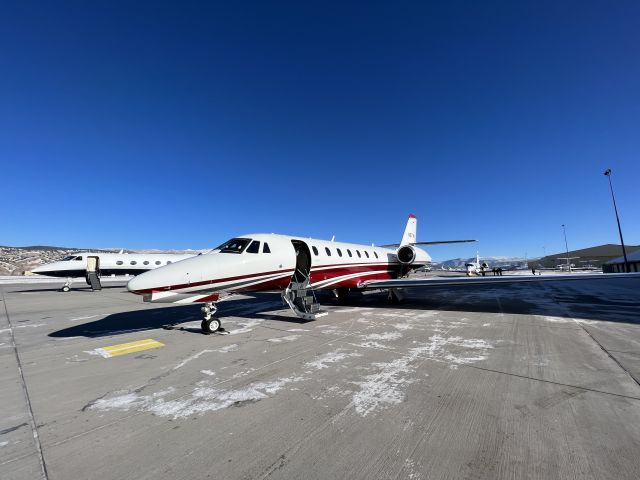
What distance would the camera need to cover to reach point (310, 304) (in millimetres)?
9453

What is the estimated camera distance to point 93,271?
22859mm

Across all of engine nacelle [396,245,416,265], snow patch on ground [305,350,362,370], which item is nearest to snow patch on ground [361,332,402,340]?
snow patch on ground [305,350,362,370]

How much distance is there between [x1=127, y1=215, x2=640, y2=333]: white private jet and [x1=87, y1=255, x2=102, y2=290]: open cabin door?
62.0ft

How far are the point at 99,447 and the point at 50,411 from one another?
4.06ft

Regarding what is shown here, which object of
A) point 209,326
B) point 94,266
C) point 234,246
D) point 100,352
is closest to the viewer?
point 100,352

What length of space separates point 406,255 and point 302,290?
8.87 meters

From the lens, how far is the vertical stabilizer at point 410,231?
19.7 meters

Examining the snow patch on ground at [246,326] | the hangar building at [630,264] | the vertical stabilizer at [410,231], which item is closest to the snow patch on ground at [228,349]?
the snow patch on ground at [246,326]

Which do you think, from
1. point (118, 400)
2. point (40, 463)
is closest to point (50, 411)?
point (118, 400)

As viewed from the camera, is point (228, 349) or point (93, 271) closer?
point (228, 349)

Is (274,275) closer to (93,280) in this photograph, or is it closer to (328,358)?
(328,358)

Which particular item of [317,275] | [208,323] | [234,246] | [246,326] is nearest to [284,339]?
[246,326]

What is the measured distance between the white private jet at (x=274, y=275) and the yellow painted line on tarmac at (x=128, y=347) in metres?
0.90

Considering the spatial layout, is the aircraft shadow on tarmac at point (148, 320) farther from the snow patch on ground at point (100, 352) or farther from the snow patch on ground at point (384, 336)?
the snow patch on ground at point (384, 336)
